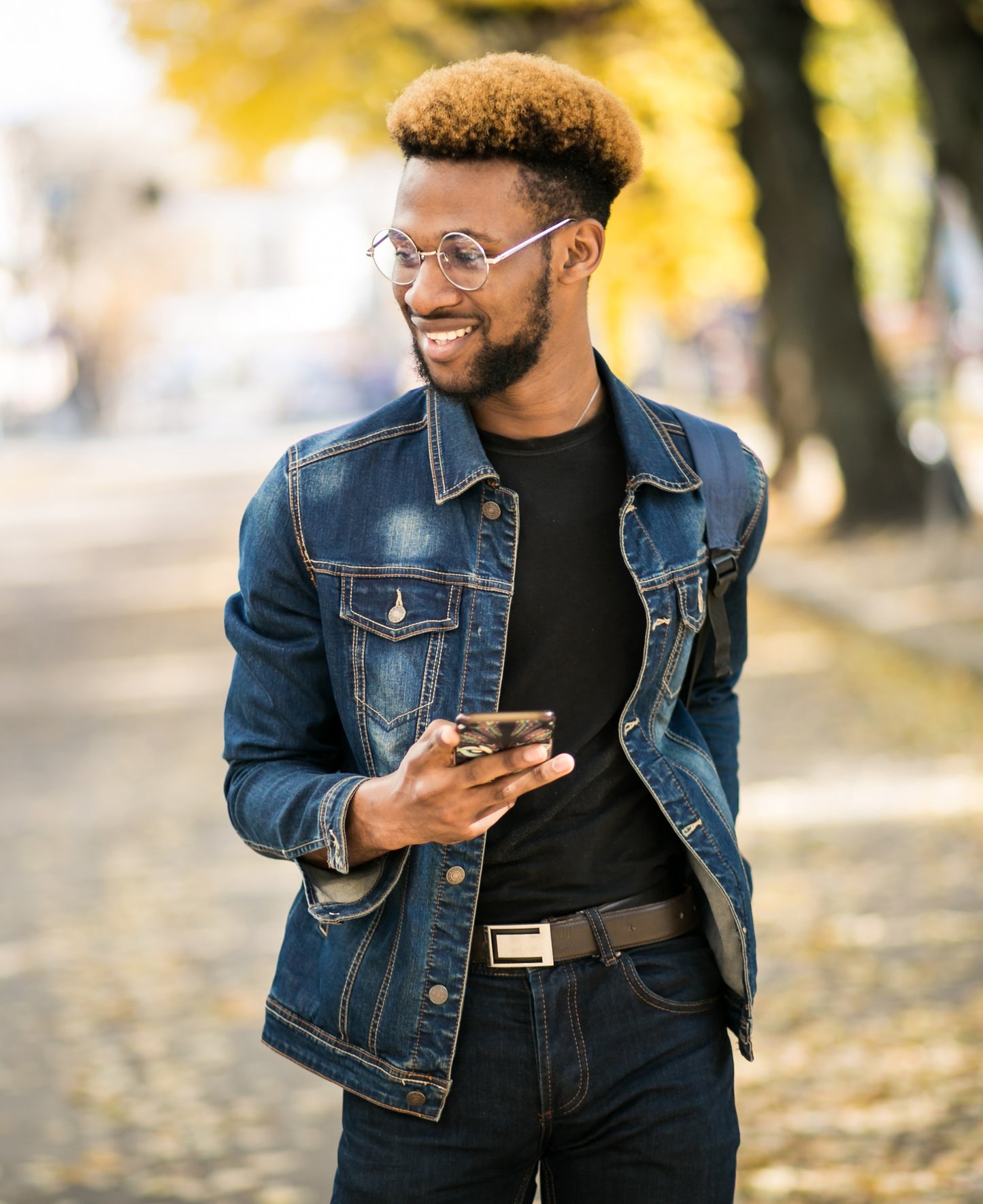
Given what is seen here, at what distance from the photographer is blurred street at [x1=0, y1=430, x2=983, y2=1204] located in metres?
4.64

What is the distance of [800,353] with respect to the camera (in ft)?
Result: 64.8

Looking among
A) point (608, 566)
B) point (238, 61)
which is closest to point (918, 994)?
point (608, 566)

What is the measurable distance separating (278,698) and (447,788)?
45cm

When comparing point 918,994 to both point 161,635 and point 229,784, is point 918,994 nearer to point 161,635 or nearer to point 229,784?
point 229,784

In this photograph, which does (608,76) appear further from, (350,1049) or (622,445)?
(350,1049)

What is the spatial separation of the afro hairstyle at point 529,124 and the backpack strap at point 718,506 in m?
0.39

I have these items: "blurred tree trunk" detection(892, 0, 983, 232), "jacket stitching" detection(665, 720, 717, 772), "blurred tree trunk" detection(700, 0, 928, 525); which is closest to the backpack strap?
"jacket stitching" detection(665, 720, 717, 772)

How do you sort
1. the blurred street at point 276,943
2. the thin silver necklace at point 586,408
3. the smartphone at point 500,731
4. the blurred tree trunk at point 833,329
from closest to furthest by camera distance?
the smartphone at point 500,731, the thin silver necklace at point 586,408, the blurred street at point 276,943, the blurred tree trunk at point 833,329

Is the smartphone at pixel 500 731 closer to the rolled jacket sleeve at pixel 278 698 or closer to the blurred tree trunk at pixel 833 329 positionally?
the rolled jacket sleeve at pixel 278 698

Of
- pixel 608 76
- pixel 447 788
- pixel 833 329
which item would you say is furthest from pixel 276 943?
pixel 608 76

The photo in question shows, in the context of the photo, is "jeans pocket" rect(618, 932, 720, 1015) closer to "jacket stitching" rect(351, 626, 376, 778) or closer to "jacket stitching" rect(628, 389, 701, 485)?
"jacket stitching" rect(351, 626, 376, 778)

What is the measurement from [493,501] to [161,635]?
1205cm

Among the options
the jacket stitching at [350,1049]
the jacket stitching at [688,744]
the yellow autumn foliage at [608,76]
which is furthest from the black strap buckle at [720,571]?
the yellow autumn foliage at [608,76]

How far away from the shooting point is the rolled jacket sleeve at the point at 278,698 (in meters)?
2.34
